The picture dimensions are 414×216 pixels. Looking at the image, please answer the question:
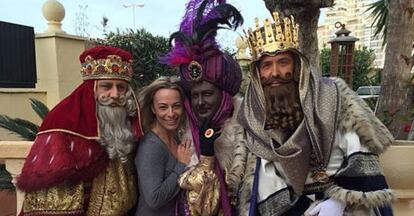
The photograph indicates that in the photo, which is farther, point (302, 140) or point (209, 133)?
point (209, 133)

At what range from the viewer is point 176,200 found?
8.69ft

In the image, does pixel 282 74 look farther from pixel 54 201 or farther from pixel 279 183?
pixel 54 201

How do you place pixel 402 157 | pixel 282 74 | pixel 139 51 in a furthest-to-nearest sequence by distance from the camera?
pixel 139 51
pixel 402 157
pixel 282 74

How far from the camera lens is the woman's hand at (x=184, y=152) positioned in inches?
106

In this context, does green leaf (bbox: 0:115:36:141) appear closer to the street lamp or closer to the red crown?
the red crown

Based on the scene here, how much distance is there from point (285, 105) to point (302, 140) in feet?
0.62

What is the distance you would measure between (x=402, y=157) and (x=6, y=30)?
5898 millimetres

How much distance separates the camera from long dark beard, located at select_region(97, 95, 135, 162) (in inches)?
101

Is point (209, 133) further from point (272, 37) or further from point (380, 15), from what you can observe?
point (380, 15)

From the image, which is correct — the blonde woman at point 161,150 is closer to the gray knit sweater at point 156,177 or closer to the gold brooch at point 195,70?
the gray knit sweater at point 156,177

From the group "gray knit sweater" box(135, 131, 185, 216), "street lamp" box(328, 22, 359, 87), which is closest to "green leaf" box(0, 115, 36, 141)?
"gray knit sweater" box(135, 131, 185, 216)

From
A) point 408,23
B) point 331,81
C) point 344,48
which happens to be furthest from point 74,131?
point 344,48

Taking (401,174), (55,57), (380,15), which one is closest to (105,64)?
(401,174)

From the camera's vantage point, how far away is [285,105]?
234 cm
